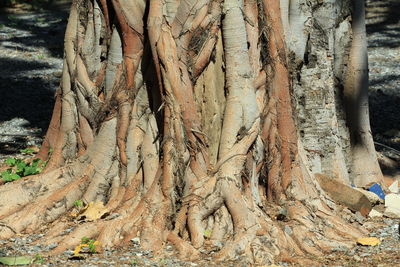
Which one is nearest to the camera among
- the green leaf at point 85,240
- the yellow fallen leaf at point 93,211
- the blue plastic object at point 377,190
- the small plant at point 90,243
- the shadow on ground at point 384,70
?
the small plant at point 90,243

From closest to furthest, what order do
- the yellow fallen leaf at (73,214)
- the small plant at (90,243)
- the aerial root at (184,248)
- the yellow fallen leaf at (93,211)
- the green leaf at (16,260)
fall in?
the green leaf at (16,260)
the aerial root at (184,248)
the small plant at (90,243)
the yellow fallen leaf at (93,211)
the yellow fallen leaf at (73,214)

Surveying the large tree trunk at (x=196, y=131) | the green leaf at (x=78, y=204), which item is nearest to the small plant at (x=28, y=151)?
the large tree trunk at (x=196, y=131)

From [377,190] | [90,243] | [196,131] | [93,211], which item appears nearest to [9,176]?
[93,211]

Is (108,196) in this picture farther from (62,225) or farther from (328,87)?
(328,87)

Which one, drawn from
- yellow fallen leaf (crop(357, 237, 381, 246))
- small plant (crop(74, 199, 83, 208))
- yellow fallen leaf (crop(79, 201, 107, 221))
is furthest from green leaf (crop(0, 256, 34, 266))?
yellow fallen leaf (crop(357, 237, 381, 246))

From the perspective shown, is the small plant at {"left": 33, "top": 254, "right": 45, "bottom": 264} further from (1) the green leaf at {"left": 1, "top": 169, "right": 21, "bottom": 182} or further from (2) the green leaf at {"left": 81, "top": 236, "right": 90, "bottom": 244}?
(1) the green leaf at {"left": 1, "top": 169, "right": 21, "bottom": 182}

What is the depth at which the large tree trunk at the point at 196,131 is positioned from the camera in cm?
641

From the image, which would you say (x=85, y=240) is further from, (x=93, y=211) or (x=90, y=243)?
(x=93, y=211)

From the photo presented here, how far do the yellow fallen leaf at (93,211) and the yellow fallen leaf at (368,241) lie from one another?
2.04m

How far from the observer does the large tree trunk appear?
641cm

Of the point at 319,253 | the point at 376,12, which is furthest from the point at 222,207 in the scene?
the point at 376,12

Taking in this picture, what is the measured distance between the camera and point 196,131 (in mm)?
6539

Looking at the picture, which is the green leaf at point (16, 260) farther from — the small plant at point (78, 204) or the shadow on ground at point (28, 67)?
the shadow on ground at point (28, 67)

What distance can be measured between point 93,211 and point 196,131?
3.59 feet
